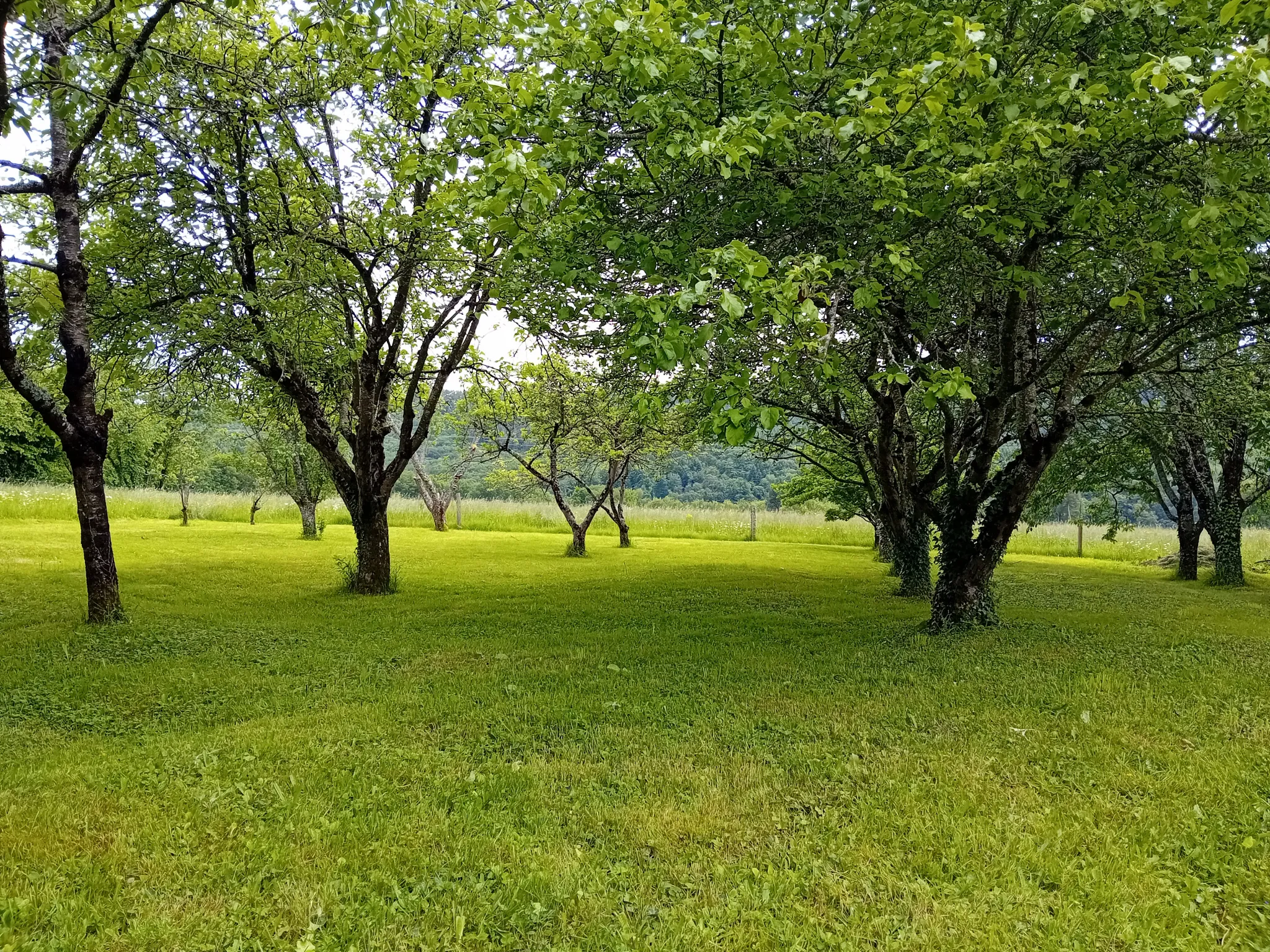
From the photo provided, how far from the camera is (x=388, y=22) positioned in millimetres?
5344

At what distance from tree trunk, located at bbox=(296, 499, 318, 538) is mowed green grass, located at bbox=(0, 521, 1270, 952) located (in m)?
15.6

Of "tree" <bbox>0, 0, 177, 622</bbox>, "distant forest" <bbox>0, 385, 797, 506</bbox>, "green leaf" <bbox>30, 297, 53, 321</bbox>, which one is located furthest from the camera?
"distant forest" <bbox>0, 385, 797, 506</bbox>

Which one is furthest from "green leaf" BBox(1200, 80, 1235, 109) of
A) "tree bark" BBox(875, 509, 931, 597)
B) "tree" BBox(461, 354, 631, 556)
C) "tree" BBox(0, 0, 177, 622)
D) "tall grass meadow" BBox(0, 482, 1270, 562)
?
"tall grass meadow" BBox(0, 482, 1270, 562)

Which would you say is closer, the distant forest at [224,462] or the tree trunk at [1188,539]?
the tree trunk at [1188,539]

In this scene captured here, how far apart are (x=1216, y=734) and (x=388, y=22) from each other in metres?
8.81

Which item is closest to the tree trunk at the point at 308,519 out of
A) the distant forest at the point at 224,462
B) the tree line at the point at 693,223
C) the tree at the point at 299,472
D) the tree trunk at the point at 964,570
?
the tree at the point at 299,472

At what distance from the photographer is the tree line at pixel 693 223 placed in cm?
489

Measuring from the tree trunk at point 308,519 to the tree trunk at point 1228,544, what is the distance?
1114 inches

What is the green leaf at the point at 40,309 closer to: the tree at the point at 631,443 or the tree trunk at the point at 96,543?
the tree trunk at the point at 96,543

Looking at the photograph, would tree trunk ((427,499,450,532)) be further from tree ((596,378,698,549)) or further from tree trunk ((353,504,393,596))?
tree trunk ((353,504,393,596))

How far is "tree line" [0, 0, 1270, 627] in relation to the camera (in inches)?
193

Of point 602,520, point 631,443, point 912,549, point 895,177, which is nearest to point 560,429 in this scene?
point 631,443

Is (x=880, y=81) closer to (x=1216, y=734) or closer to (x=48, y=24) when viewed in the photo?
(x=1216, y=734)

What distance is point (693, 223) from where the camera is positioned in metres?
6.42
